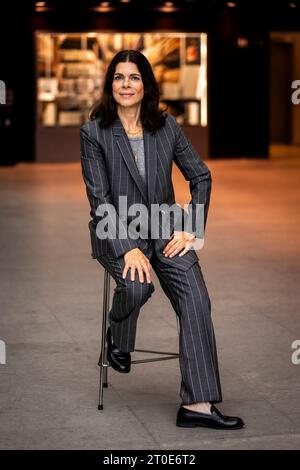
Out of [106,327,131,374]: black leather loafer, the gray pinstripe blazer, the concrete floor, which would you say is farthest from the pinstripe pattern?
the concrete floor

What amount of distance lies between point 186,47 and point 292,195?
23.9ft

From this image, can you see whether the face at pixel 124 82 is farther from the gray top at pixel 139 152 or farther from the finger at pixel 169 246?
the finger at pixel 169 246

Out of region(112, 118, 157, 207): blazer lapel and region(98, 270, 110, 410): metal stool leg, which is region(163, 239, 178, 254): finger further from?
region(98, 270, 110, 410): metal stool leg

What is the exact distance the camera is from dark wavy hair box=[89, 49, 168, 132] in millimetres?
5102

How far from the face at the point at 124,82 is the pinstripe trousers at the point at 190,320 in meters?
0.75

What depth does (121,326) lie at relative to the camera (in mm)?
5055

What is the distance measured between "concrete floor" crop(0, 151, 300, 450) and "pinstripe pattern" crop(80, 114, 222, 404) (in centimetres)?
32

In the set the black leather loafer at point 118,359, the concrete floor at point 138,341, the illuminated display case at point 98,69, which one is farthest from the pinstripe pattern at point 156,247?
the illuminated display case at point 98,69

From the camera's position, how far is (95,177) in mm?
5051

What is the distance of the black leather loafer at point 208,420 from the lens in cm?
480

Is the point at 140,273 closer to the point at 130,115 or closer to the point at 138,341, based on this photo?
the point at 130,115

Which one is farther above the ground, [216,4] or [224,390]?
[216,4]
